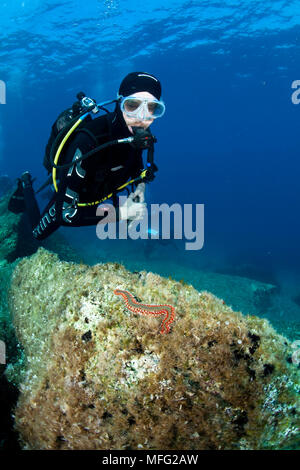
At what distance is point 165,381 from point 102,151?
3.67 meters

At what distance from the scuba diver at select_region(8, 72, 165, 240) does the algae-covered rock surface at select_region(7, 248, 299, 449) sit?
239cm

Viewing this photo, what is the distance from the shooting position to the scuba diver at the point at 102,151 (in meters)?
4.17

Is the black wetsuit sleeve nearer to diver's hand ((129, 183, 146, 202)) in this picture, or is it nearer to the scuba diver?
the scuba diver

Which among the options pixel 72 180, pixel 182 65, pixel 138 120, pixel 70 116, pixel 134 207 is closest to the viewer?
pixel 72 180

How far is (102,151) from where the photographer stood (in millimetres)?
4352

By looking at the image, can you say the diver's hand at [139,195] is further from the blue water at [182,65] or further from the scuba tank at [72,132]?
the blue water at [182,65]

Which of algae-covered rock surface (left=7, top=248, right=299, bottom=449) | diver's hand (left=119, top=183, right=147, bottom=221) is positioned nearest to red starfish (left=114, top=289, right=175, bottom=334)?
algae-covered rock surface (left=7, top=248, right=299, bottom=449)

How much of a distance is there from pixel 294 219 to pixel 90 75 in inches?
3880

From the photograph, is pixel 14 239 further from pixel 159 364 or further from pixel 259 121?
pixel 259 121

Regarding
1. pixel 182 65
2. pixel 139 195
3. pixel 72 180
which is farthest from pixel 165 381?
pixel 182 65

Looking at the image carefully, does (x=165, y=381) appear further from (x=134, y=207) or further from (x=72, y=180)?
(x=72, y=180)

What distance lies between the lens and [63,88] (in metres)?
42.2

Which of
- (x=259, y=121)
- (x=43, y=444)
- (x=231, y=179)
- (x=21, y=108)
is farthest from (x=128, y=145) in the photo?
(x=231, y=179)
